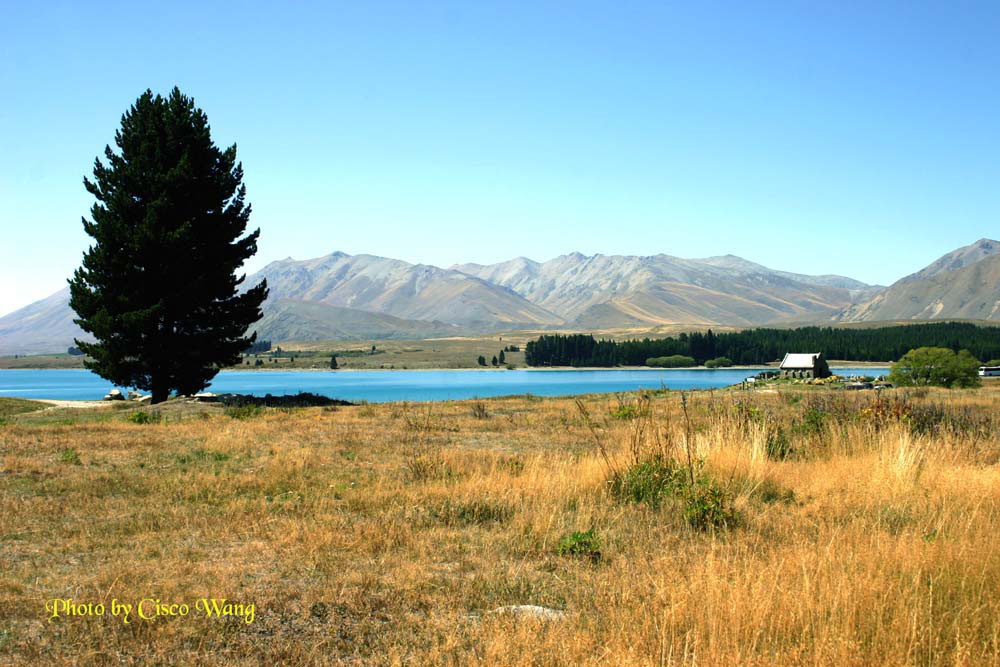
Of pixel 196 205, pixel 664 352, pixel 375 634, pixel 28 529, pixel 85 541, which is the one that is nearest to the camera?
pixel 375 634

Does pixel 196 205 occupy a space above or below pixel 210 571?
above

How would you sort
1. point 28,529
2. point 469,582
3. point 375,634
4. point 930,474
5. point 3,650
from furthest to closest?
1. point 930,474
2. point 28,529
3. point 469,582
4. point 375,634
5. point 3,650

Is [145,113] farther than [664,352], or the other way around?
[664,352]

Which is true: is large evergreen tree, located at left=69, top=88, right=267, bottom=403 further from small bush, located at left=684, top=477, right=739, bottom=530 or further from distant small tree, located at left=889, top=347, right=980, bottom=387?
distant small tree, located at left=889, top=347, right=980, bottom=387

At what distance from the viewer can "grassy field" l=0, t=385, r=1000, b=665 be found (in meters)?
4.54

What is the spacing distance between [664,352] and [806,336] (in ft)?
123

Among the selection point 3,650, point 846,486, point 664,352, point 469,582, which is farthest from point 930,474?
point 664,352

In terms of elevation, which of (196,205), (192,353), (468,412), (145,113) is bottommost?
(468,412)

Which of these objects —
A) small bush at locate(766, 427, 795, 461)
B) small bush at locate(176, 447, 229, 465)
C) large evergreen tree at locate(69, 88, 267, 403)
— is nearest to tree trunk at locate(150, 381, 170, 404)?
→ large evergreen tree at locate(69, 88, 267, 403)

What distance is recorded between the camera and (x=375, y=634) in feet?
16.2

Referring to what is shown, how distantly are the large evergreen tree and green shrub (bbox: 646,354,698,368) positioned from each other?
462 feet

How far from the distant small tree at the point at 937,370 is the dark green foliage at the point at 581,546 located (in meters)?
58.9

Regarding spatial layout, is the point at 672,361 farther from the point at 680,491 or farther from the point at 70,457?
the point at 680,491

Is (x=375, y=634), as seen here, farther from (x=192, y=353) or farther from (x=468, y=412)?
(x=192, y=353)
